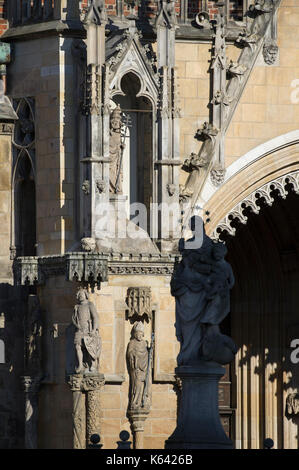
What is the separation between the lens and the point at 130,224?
3800 centimetres

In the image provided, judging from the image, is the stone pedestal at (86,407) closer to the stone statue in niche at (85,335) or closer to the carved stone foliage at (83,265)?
the stone statue in niche at (85,335)

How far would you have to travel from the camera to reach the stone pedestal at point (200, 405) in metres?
30.8

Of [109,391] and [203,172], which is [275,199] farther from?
[109,391]

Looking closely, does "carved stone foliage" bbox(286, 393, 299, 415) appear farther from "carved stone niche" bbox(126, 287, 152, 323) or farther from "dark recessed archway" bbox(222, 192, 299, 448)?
"carved stone niche" bbox(126, 287, 152, 323)

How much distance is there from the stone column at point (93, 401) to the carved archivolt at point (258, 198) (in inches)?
141

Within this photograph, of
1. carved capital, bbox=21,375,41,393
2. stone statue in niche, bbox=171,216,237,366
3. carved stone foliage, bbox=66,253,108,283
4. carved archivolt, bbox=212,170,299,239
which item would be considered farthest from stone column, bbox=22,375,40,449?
stone statue in niche, bbox=171,216,237,366

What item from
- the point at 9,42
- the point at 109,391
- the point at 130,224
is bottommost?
the point at 109,391

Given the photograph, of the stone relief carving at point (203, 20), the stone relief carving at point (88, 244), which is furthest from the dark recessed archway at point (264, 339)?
the stone relief carving at point (88, 244)

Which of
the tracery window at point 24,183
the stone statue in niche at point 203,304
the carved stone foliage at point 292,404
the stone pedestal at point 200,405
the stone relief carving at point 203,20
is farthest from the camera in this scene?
the carved stone foliage at point 292,404

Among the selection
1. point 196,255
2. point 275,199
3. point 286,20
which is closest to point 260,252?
point 275,199

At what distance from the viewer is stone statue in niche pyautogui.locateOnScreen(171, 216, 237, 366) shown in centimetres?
3094

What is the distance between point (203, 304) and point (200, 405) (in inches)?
51.2

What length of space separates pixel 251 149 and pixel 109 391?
4.93 meters

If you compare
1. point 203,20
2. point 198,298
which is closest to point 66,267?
point 203,20
